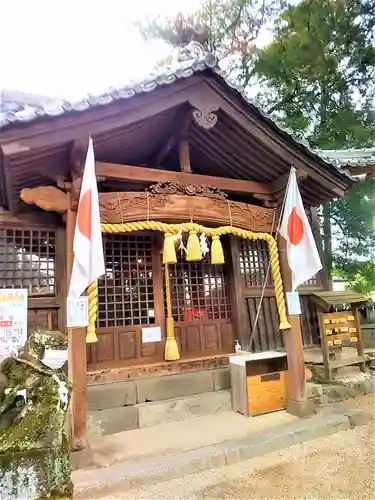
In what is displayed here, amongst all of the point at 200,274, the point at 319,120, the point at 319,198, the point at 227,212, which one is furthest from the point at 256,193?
the point at 319,120

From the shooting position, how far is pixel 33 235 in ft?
21.6

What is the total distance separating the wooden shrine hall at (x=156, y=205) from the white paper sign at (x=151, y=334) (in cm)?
7

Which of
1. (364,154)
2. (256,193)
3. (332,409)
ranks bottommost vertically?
(332,409)

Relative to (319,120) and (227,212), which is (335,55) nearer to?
(319,120)

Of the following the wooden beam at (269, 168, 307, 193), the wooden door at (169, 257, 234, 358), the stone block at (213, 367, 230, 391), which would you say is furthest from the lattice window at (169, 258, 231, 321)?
the wooden beam at (269, 168, 307, 193)

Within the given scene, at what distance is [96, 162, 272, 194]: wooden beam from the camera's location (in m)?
5.41

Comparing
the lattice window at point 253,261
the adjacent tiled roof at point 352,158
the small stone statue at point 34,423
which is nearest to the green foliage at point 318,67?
the adjacent tiled roof at point 352,158

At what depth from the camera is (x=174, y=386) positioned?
20.9 feet

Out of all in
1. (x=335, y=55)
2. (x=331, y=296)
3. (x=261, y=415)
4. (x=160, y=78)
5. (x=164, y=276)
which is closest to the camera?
(x=160, y=78)

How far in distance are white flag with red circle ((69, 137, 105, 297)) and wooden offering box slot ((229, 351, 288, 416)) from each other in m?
3.18

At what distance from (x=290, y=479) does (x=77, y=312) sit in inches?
126

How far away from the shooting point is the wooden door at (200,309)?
7371 millimetres

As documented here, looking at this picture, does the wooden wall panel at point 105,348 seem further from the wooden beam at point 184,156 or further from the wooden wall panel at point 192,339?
the wooden beam at point 184,156

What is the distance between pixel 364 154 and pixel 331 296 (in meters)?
3.11
